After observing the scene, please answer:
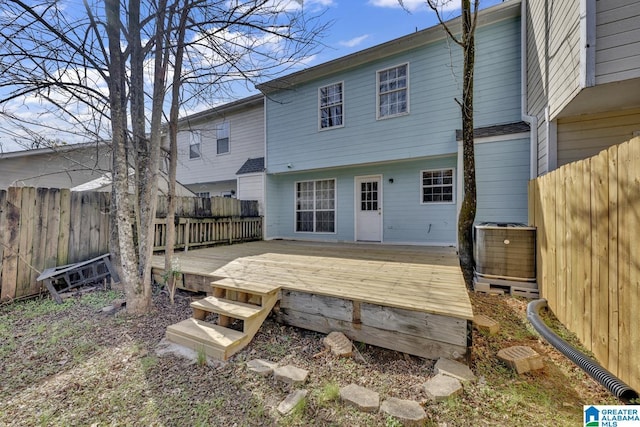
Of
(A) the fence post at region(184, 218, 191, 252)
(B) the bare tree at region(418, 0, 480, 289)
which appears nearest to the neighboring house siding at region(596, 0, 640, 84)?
(B) the bare tree at region(418, 0, 480, 289)

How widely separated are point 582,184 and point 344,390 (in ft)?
9.90

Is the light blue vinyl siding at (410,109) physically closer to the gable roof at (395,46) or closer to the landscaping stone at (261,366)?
the gable roof at (395,46)

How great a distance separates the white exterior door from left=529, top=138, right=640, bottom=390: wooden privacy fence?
15.3 feet

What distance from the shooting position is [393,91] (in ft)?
23.4

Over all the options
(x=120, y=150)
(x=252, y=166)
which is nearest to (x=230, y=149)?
(x=252, y=166)

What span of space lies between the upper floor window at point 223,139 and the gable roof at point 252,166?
68.0 inches

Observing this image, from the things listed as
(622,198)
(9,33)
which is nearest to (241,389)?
(622,198)

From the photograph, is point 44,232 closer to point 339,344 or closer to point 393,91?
point 339,344

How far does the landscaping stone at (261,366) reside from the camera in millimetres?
2307

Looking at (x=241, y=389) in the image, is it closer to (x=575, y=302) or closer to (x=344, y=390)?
(x=344, y=390)

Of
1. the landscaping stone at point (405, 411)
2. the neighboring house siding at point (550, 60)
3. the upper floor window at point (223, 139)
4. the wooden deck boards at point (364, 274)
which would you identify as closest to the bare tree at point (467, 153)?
the wooden deck boards at point (364, 274)

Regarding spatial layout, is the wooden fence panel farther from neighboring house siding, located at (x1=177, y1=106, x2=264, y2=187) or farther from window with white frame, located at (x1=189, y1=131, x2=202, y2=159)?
window with white frame, located at (x1=189, y1=131, x2=202, y2=159)

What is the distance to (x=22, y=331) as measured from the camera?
10.3ft

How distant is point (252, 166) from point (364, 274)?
274 inches
